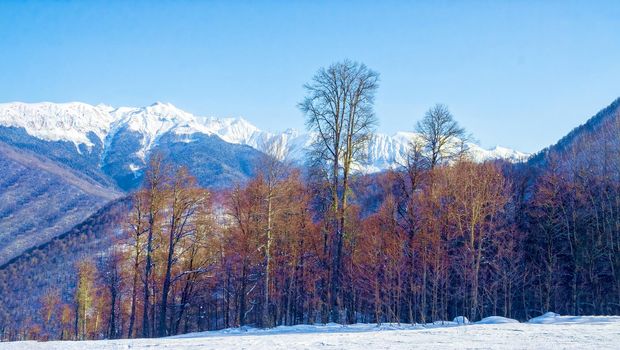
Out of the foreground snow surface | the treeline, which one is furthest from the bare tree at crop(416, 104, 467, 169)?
the foreground snow surface

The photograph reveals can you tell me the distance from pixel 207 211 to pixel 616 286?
27876 millimetres

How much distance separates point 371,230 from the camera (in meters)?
33.1

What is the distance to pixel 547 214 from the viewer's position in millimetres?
36906

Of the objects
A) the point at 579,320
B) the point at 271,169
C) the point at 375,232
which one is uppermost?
the point at 271,169

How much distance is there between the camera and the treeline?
2959 centimetres

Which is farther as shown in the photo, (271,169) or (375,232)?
(375,232)

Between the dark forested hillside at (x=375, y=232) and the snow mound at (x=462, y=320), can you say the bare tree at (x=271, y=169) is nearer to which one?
the dark forested hillside at (x=375, y=232)

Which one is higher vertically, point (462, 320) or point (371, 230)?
point (371, 230)

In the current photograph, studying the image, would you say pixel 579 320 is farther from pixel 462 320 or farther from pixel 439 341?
pixel 439 341

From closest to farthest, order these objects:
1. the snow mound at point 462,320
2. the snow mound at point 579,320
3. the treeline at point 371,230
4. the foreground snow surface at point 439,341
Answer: the foreground snow surface at point 439,341, the snow mound at point 579,320, the snow mound at point 462,320, the treeline at point 371,230

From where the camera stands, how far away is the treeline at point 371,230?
97.1 ft

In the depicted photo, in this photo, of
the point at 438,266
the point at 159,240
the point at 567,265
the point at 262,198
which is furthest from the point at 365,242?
the point at 567,265

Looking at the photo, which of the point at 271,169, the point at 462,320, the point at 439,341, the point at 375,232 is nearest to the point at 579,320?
the point at 462,320

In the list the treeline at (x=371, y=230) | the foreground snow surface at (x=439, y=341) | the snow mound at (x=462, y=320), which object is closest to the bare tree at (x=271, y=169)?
the treeline at (x=371, y=230)
